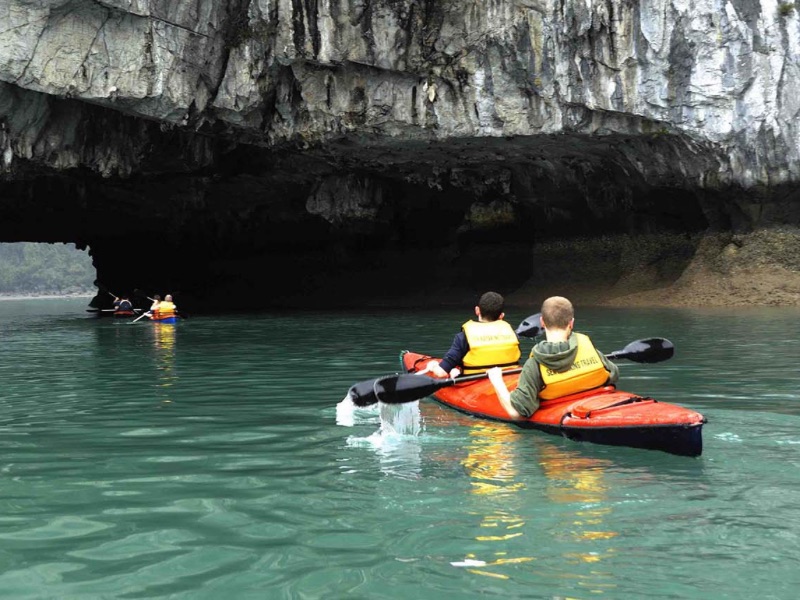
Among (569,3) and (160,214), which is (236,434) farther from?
(160,214)

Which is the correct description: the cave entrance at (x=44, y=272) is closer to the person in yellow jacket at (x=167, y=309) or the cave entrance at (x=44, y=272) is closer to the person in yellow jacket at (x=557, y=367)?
the person in yellow jacket at (x=167, y=309)

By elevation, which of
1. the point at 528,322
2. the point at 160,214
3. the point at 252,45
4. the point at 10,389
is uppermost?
the point at 252,45

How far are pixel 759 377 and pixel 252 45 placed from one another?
52.2 ft

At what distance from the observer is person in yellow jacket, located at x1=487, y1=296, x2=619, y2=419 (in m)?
6.45

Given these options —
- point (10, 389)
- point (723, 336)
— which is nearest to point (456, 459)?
point (10, 389)

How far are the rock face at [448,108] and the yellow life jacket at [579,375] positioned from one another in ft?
52.8

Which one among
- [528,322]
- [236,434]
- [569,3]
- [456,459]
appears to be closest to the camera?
[456,459]

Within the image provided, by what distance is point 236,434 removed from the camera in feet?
23.0

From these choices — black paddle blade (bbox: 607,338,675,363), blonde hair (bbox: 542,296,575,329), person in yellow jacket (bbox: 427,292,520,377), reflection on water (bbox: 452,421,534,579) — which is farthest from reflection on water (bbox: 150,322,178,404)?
black paddle blade (bbox: 607,338,675,363)

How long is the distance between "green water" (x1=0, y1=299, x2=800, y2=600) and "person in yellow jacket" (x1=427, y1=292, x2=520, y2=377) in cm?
53

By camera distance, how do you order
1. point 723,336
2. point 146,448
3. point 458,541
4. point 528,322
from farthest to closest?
point 723,336
point 528,322
point 146,448
point 458,541

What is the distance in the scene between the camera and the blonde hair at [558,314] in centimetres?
639

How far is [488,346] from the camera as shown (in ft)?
26.3

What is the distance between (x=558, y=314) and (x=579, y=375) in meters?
0.57
